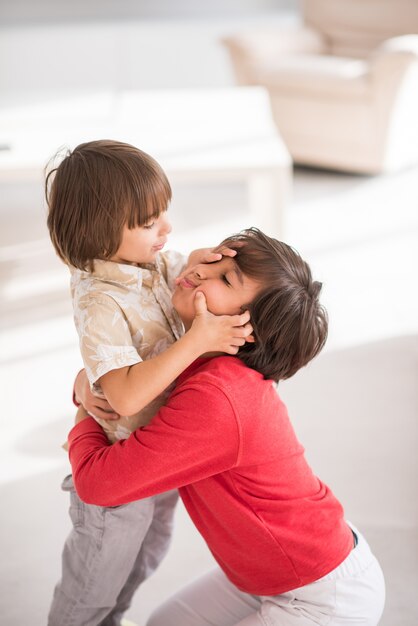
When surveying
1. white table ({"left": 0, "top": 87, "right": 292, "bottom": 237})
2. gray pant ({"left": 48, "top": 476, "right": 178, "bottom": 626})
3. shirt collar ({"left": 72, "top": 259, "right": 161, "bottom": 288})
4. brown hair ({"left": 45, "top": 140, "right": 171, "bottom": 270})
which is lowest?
gray pant ({"left": 48, "top": 476, "right": 178, "bottom": 626})

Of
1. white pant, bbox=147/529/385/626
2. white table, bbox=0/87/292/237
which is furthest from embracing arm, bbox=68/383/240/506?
white table, bbox=0/87/292/237

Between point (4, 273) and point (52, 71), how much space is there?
130 inches

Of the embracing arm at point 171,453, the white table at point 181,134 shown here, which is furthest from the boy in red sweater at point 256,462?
the white table at point 181,134

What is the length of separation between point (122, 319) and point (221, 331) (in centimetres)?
15

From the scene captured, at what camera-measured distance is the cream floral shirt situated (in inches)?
41.9

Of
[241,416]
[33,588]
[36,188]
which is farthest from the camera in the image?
[36,188]

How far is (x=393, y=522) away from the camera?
1.79 m

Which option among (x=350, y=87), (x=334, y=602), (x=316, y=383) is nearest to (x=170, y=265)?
(x=334, y=602)

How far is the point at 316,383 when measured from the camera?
7.71 feet

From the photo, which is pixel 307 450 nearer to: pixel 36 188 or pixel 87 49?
pixel 36 188

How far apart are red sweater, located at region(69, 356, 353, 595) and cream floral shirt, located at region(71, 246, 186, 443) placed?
2.8 inches

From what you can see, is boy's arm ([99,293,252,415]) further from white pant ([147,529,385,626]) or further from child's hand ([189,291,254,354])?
white pant ([147,529,385,626])

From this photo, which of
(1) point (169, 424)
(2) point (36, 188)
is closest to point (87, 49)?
(2) point (36, 188)

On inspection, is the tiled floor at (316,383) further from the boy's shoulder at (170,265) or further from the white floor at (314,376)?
the boy's shoulder at (170,265)
